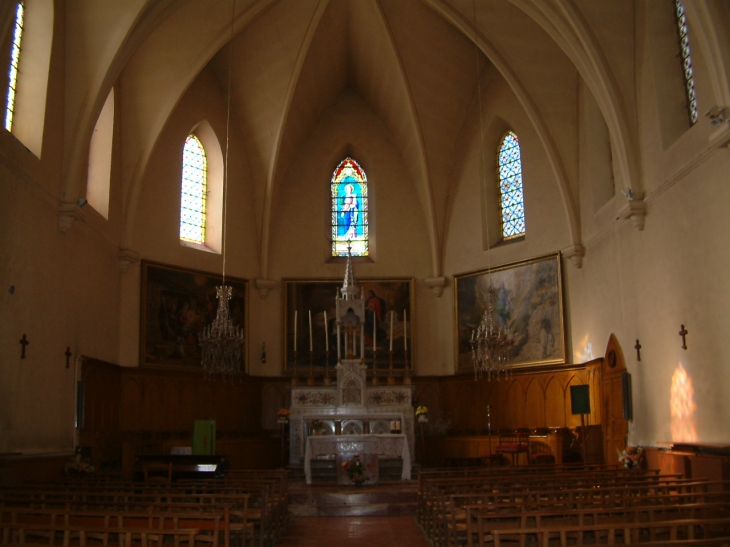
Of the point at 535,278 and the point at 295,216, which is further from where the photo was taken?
the point at 295,216

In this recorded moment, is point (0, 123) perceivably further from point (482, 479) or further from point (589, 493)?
point (589, 493)

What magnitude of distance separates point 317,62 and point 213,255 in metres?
6.56

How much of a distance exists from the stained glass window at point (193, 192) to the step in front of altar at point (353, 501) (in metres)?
9.19

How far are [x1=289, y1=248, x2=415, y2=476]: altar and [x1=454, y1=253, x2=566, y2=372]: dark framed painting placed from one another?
3.14m

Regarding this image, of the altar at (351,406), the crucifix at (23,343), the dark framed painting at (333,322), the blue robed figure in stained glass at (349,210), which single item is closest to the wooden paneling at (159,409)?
the dark framed painting at (333,322)

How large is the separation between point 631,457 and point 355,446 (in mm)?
5949

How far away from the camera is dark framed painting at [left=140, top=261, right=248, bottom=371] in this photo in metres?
19.9

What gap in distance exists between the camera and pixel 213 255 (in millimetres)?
22422

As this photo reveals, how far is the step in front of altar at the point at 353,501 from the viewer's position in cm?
1483

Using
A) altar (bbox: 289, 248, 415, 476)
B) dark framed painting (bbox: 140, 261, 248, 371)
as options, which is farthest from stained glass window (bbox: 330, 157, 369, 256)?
dark framed painting (bbox: 140, 261, 248, 371)

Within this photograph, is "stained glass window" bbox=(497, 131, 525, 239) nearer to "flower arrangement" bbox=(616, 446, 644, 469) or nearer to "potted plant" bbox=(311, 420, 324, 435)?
"potted plant" bbox=(311, 420, 324, 435)

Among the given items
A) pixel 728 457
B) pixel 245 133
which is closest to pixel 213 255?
pixel 245 133

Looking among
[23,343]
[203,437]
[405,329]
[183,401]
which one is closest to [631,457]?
[405,329]

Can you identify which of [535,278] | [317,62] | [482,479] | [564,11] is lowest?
[482,479]
